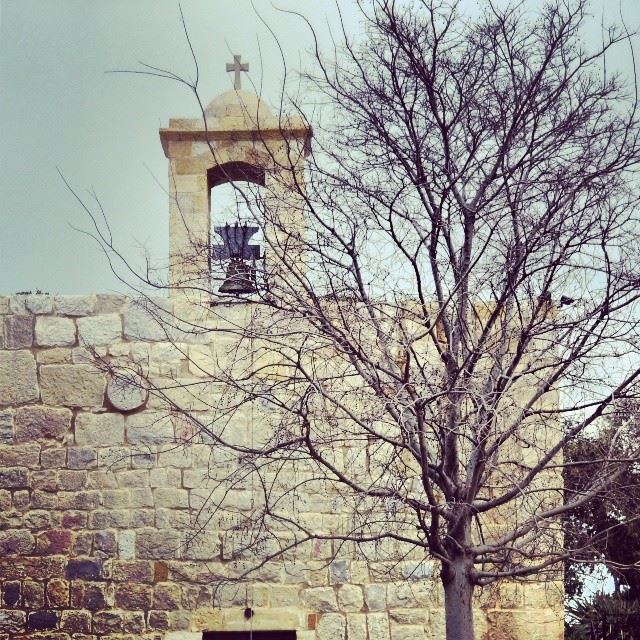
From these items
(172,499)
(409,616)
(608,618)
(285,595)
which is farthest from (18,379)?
(608,618)

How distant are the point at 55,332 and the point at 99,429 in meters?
0.68

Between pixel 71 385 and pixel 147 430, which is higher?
pixel 71 385

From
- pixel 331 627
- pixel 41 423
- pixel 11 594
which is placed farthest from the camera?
pixel 41 423

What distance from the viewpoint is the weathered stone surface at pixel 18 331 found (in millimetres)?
6359

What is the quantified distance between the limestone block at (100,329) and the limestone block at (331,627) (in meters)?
2.17

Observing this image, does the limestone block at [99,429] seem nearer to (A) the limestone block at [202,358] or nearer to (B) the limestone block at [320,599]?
(A) the limestone block at [202,358]

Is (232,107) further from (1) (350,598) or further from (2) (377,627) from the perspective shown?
(2) (377,627)

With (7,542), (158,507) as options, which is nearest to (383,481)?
(158,507)

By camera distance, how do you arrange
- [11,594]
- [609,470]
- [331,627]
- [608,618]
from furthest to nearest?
[608,618] → [11,594] → [331,627] → [609,470]

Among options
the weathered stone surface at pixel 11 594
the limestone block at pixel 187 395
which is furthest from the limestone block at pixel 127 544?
the limestone block at pixel 187 395

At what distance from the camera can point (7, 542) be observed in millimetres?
6195

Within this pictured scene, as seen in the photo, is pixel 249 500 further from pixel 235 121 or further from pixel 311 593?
pixel 235 121

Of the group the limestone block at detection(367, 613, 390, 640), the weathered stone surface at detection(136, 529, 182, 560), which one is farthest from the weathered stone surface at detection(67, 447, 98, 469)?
the limestone block at detection(367, 613, 390, 640)

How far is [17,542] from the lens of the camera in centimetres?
619
